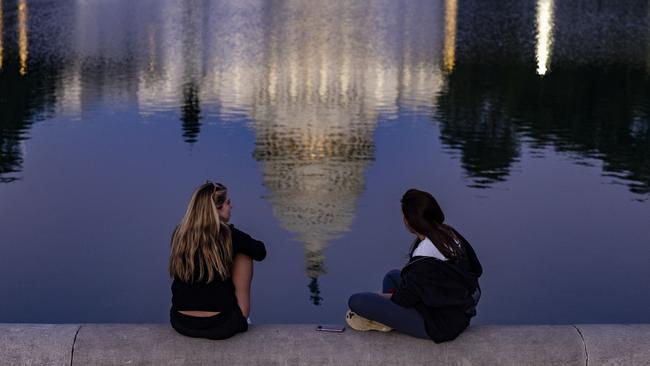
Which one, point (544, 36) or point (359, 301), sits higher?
point (544, 36)

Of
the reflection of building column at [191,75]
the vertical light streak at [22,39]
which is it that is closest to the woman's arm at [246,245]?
the reflection of building column at [191,75]

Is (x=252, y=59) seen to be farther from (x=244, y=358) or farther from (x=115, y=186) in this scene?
(x=244, y=358)

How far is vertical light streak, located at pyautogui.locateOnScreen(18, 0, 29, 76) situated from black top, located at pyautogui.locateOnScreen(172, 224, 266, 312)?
45.1m

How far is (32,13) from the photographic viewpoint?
102 m

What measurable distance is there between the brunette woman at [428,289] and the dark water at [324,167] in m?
7.32

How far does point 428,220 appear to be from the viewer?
10.6 meters

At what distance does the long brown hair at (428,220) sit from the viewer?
1057cm

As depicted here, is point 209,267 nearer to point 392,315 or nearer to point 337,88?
point 392,315

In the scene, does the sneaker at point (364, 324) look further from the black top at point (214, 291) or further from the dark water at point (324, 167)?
the dark water at point (324, 167)

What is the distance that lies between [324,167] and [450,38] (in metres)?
47.8

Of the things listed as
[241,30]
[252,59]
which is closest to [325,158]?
[252,59]

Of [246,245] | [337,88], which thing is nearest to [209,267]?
[246,245]

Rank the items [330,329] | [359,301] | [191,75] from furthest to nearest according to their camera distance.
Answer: [191,75], [359,301], [330,329]

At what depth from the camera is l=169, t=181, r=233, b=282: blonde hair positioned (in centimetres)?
1065
